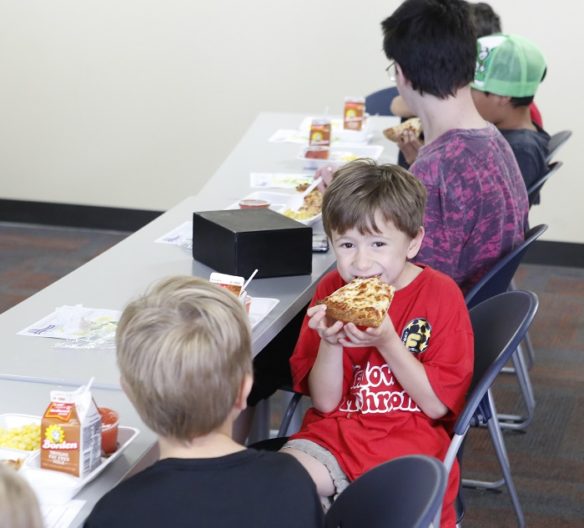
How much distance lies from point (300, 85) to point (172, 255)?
2889mm

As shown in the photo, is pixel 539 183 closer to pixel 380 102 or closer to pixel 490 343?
pixel 490 343

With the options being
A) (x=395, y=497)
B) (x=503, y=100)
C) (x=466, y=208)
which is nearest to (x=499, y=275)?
(x=466, y=208)

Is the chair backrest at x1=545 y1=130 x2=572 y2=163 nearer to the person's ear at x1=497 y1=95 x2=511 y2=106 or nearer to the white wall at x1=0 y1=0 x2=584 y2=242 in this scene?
the person's ear at x1=497 y1=95 x2=511 y2=106

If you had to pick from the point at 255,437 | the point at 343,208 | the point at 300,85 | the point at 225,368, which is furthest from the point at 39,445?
the point at 300,85

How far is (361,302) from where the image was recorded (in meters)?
1.87

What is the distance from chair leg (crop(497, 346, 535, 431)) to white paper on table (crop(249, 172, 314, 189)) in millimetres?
949

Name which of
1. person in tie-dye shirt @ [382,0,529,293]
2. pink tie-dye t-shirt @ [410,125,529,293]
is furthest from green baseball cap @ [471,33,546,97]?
pink tie-dye t-shirt @ [410,125,529,293]

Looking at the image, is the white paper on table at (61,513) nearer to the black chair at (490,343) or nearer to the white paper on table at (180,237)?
the black chair at (490,343)

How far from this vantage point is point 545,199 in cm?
520

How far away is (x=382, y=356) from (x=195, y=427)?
0.67 metres

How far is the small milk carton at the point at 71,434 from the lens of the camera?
4.93 feet

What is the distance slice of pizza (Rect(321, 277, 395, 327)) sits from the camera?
1843mm

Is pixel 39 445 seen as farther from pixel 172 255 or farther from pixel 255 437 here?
pixel 255 437

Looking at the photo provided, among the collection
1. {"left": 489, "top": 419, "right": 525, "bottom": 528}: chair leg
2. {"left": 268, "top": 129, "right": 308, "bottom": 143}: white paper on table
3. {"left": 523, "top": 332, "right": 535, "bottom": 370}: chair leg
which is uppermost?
{"left": 268, "top": 129, "right": 308, "bottom": 143}: white paper on table
